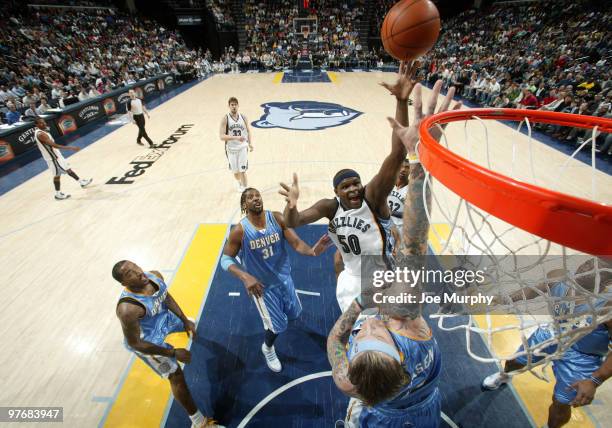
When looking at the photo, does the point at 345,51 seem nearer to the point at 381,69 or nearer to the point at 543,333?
the point at 381,69

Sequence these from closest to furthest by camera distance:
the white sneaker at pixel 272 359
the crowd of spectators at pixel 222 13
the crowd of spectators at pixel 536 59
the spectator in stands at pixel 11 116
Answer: the white sneaker at pixel 272 359 → the spectator in stands at pixel 11 116 → the crowd of spectators at pixel 536 59 → the crowd of spectators at pixel 222 13

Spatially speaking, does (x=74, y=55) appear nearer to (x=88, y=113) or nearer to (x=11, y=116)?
(x=88, y=113)

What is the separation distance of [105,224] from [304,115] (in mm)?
7526

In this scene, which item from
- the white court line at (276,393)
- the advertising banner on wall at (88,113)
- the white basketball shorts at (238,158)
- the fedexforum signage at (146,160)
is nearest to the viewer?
the white court line at (276,393)

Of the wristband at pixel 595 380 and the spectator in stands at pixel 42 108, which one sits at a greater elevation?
the wristband at pixel 595 380

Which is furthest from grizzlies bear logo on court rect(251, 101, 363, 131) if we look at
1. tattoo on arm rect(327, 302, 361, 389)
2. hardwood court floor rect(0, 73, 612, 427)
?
tattoo on arm rect(327, 302, 361, 389)

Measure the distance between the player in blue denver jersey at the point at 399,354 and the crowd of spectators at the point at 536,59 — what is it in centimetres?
818

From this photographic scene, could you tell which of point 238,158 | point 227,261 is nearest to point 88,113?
point 238,158

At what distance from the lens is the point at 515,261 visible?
249 cm

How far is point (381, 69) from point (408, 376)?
23332 mm

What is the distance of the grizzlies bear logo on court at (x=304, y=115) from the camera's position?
10.1 metres

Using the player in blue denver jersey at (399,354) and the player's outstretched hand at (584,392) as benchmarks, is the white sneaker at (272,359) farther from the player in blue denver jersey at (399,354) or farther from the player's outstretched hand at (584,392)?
the player's outstretched hand at (584,392)

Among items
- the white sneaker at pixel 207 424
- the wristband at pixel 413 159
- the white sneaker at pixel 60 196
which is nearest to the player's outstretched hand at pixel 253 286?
the white sneaker at pixel 207 424

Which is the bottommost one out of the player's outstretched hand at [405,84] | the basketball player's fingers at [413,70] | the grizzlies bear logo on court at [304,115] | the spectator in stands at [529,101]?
the grizzlies bear logo on court at [304,115]
